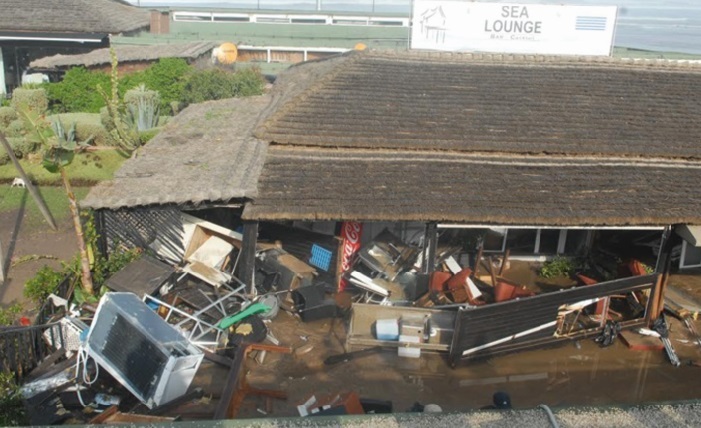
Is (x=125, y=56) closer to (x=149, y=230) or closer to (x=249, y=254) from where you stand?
(x=149, y=230)

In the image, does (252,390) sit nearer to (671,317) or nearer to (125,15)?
(671,317)

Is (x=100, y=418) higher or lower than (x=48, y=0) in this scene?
lower

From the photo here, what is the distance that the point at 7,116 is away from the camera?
21.4 meters

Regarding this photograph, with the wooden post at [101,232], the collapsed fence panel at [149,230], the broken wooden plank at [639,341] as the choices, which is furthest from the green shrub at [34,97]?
the broken wooden plank at [639,341]

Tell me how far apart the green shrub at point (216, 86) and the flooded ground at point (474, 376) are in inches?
555

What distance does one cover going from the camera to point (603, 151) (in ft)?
42.3

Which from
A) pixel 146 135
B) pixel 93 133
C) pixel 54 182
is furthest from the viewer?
pixel 93 133

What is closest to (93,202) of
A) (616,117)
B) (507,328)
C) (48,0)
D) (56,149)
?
(56,149)

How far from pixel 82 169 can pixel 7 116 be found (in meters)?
5.35

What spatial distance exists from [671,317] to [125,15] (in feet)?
98.7

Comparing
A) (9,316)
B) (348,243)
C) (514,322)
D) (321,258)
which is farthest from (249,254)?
(514,322)

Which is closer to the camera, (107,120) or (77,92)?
(107,120)

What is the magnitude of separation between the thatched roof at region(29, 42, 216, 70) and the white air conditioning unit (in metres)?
18.7

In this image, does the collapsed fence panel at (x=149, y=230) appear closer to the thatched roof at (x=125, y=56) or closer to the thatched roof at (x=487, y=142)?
the thatched roof at (x=487, y=142)
